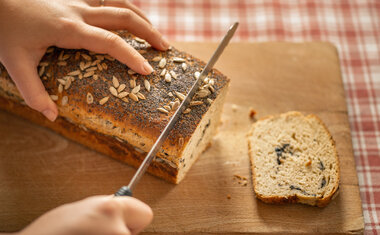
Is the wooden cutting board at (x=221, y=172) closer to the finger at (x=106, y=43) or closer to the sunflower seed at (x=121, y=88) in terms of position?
the sunflower seed at (x=121, y=88)

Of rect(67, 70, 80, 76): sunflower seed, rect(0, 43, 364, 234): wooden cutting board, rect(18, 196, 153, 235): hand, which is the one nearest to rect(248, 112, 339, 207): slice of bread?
rect(0, 43, 364, 234): wooden cutting board

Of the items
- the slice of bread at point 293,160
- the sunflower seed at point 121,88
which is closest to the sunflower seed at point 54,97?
the sunflower seed at point 121,88

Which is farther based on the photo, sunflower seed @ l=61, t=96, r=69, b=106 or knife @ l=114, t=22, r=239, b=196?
sunflower seed @ l=61, t=96, r=69, b=106

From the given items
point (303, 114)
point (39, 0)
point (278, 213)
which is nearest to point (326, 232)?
point (278, 213)

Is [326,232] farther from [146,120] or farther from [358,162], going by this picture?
[146,120]

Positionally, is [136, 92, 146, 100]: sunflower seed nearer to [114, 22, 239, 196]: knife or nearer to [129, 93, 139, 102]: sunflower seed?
[129, 93, 139, 102]: sunflower seed

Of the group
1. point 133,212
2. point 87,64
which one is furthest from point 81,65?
point 133,212
